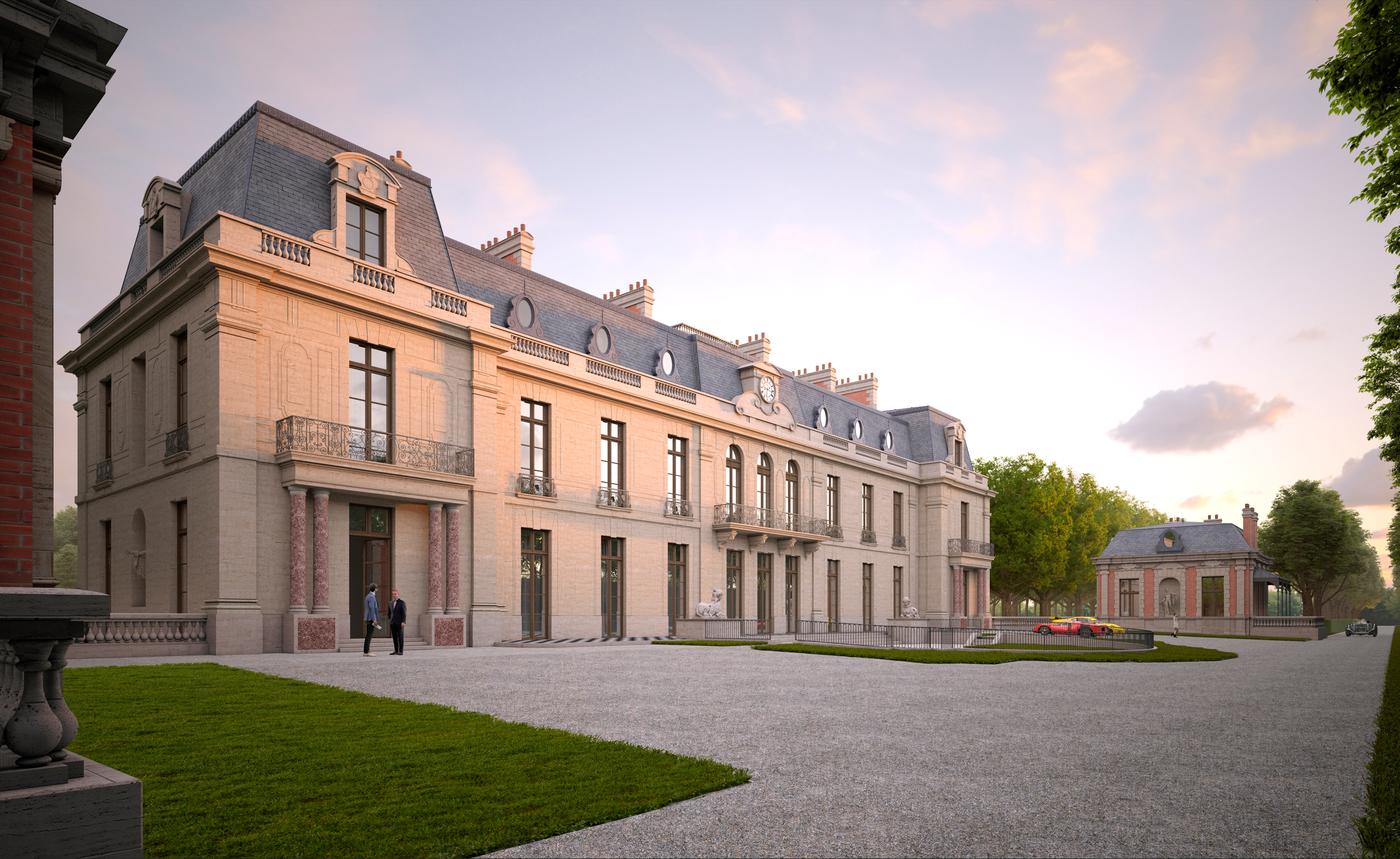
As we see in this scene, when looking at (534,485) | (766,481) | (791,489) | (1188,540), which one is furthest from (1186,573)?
(534,485)

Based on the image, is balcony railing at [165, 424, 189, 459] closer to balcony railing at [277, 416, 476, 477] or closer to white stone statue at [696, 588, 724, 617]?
balcony railing at [277, 416, 476, 477]

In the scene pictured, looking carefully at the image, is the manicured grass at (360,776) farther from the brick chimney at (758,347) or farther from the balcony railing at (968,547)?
the balcony railing at (968,547)

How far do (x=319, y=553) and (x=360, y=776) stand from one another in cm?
1630

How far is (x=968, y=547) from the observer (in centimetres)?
5400

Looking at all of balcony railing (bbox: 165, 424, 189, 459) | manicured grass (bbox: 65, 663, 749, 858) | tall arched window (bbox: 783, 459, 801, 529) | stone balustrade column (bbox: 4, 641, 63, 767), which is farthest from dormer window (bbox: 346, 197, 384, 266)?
tall arched window (bbox: 783, 459, 801, 529)

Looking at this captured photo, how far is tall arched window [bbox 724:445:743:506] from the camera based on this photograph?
125ft

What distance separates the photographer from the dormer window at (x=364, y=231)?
80.4ft

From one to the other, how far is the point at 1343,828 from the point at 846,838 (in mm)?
3396

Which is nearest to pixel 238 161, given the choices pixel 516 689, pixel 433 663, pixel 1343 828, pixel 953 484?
pixel 433 663

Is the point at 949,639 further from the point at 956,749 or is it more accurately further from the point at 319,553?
the point at 956,749

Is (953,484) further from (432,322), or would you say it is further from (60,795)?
(60,795)

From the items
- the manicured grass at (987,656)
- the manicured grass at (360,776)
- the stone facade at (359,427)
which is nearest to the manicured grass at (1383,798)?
the manicured grass at (360,776)

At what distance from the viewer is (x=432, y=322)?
2520 cm

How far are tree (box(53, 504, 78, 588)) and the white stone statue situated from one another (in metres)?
53.2
